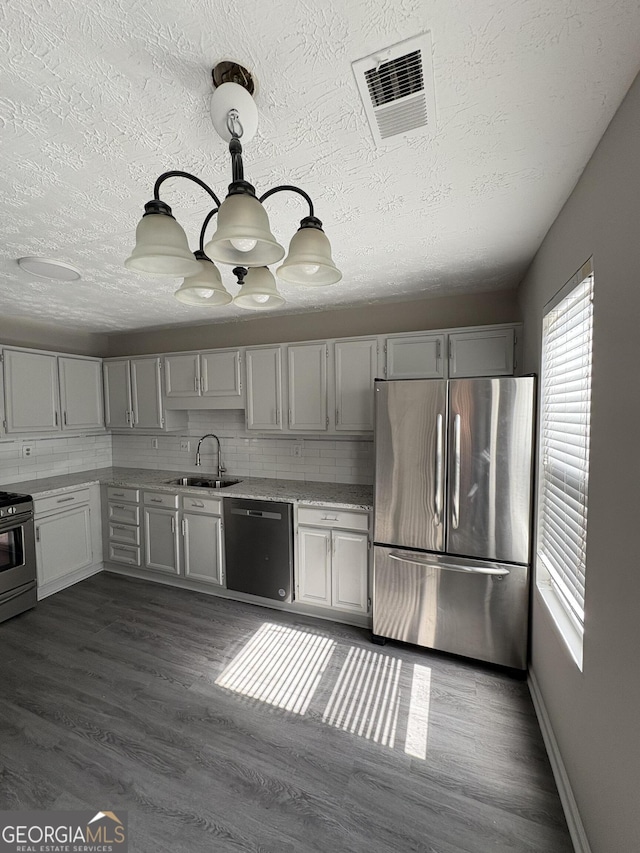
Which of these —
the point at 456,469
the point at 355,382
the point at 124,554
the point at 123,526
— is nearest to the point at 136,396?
the point at 123,526

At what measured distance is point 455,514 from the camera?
7.42 ft

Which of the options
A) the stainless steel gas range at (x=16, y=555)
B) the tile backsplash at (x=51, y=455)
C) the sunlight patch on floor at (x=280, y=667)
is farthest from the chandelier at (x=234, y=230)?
the tile backsplash at (x=51, y=455)

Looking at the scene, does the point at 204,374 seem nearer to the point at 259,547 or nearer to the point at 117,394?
the point at 117,394

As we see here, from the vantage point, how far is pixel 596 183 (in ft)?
4.07

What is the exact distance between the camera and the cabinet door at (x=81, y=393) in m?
3.65

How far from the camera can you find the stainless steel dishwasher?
2904 mm

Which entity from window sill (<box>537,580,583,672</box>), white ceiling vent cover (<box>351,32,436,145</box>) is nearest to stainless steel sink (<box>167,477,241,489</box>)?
window sill (<box>537,580,583,672</box>)

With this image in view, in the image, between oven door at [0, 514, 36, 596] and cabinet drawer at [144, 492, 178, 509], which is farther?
cabinet drawer at [144, 492, 178, 509]

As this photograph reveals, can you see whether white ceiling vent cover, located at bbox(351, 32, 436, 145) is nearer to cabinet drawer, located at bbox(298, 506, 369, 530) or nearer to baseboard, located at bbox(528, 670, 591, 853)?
cabinet drawer, located at bbox(298, 506, 369, 530)

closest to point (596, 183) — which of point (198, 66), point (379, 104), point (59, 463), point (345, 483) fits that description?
point (379, 104)

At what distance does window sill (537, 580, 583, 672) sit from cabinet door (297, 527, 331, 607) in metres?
1.43

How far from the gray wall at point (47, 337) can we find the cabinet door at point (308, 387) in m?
2.60

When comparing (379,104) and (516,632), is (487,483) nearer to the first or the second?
(516,632)

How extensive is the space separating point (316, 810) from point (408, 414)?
1971mm
